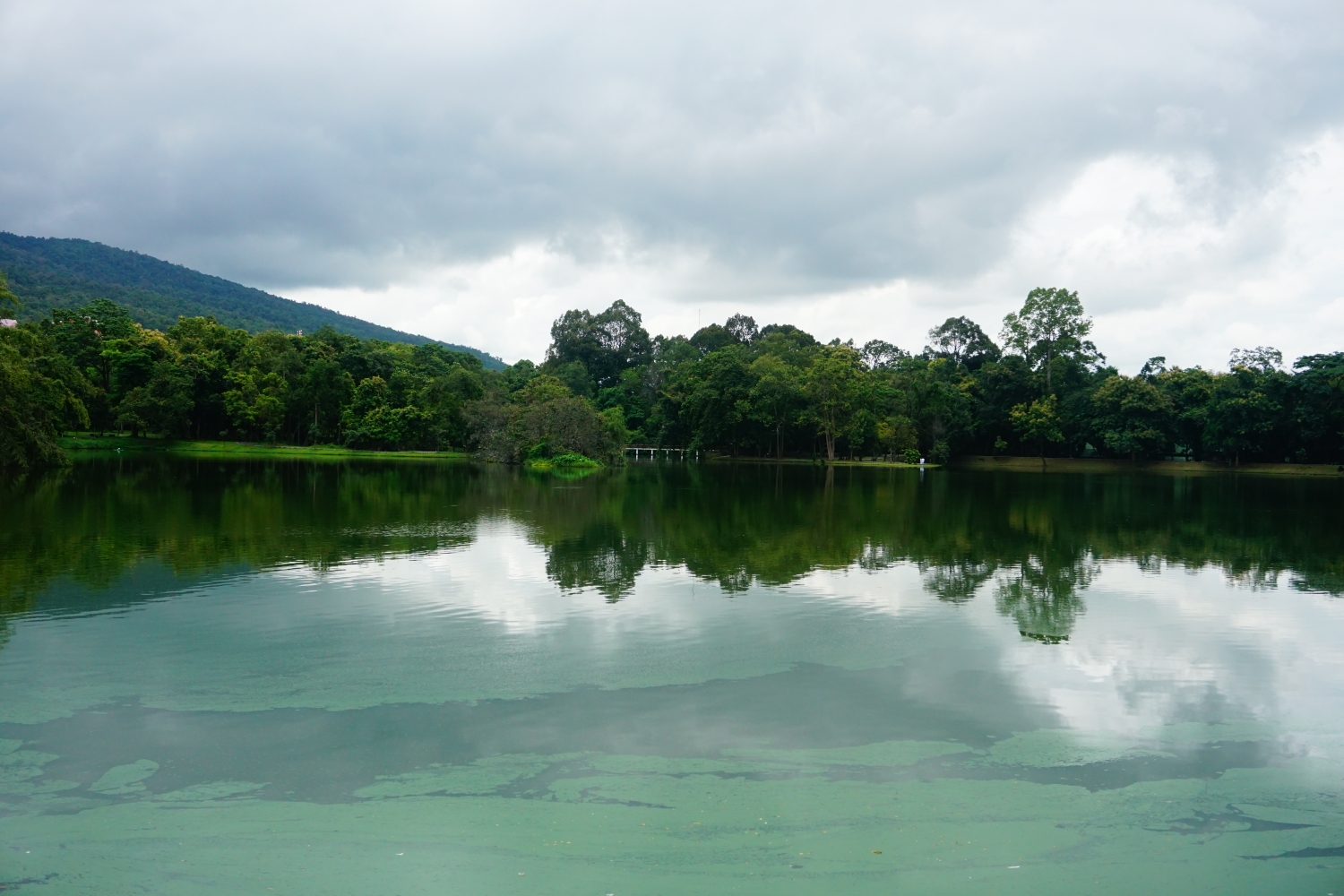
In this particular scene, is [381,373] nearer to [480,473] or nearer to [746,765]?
[480,473]

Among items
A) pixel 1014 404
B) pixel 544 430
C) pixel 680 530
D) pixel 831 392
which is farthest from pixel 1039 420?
pixel 680 530

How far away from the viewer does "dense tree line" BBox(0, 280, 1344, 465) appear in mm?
58406

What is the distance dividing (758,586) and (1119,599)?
5.18m

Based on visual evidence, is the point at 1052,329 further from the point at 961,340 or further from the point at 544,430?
the point at 544,430

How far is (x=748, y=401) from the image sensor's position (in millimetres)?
69188

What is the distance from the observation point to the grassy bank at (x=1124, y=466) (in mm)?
58375

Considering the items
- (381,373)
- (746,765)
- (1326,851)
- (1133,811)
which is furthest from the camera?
(381,373)

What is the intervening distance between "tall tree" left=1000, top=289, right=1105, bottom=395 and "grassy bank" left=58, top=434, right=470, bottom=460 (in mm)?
45550

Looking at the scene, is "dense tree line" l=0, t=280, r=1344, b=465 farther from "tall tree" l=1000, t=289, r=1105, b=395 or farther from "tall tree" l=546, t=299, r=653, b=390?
"tall tree" l=546, t=299, r=653, b=390

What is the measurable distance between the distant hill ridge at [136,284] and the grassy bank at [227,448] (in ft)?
197

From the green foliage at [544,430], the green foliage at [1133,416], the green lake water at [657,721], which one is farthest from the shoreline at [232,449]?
the green lake water at [657,721]

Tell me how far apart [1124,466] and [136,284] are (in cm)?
17761

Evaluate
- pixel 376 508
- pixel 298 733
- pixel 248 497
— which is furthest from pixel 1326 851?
pixel 248 497

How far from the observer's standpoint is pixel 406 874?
4.65 m
